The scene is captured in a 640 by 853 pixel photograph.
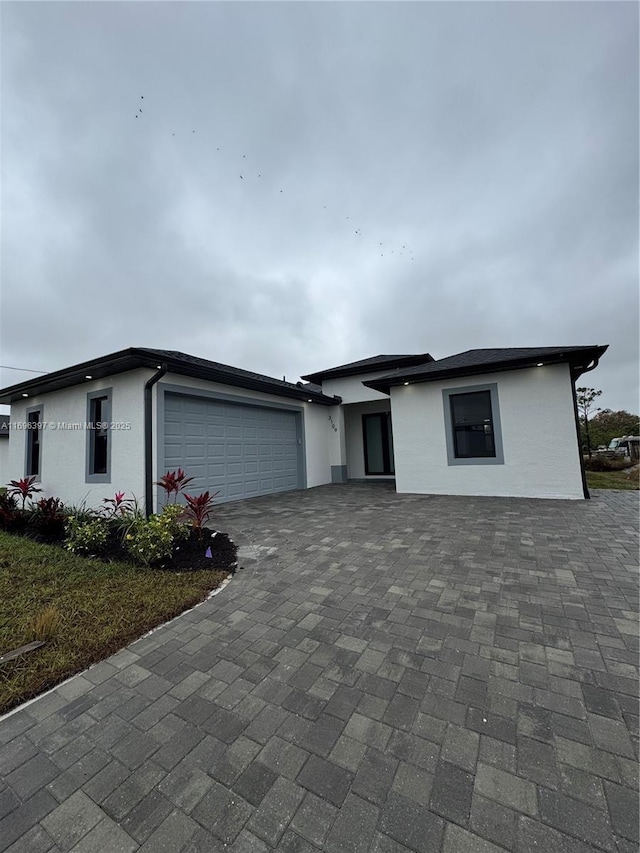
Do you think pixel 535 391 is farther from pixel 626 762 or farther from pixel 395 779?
pixel 395 779

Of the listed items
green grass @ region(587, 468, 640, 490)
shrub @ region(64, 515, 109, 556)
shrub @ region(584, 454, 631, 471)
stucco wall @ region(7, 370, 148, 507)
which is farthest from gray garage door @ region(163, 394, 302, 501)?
shrub @ region(584, 454, 631, 471)

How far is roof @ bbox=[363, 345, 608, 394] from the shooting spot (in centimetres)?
695

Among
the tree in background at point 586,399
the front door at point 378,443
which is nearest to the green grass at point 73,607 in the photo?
the front door at point 378,443

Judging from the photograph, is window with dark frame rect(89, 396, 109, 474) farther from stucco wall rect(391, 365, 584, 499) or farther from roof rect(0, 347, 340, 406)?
stucco wall rect(391, 365, 584, 499)

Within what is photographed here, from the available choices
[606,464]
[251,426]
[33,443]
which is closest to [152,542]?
[251,426]

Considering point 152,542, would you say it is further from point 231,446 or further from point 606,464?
point 606,464

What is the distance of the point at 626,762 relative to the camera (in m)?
1.42

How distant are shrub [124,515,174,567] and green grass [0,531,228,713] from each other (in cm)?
17

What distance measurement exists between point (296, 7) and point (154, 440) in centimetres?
844

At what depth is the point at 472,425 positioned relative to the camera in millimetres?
8312

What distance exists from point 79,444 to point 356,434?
8.53 m

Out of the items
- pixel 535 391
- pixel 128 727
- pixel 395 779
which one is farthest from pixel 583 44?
pixel 128 727

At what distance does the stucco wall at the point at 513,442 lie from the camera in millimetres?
7273

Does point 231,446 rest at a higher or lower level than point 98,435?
lower
